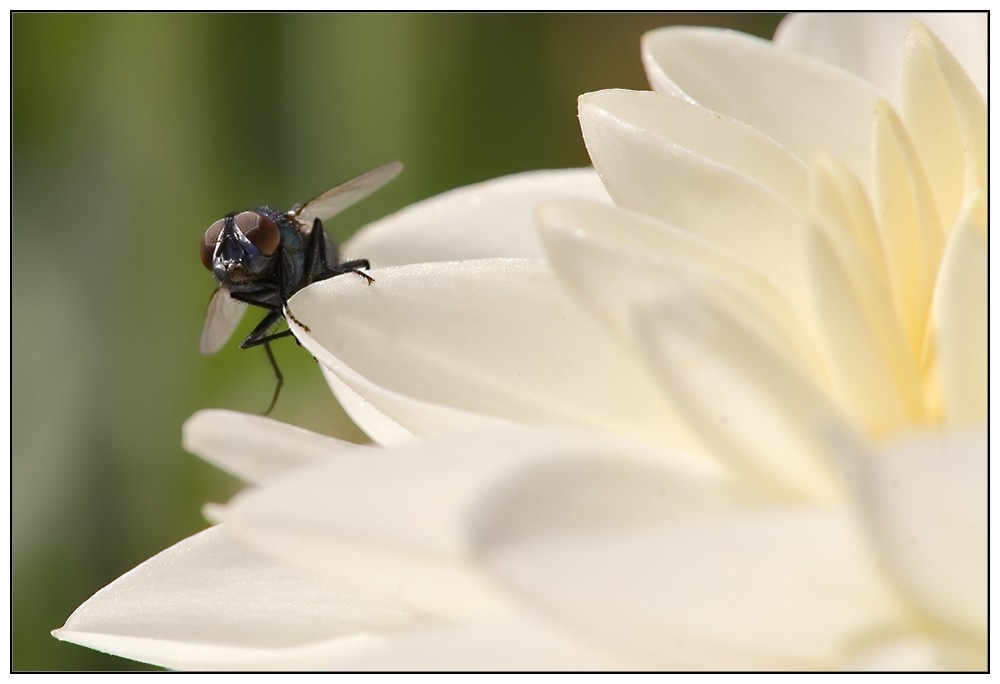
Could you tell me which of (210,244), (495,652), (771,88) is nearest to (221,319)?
(210,244)

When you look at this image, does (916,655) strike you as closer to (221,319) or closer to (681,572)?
(681,572)

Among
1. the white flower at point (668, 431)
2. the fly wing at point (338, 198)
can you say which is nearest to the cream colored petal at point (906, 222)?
the white flower at point (668, 431)

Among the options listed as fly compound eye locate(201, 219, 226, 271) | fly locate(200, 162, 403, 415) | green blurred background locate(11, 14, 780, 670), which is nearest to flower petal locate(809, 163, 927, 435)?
fly locate(200, 162, 403, 415)

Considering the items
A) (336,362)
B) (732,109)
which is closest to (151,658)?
(336,362)

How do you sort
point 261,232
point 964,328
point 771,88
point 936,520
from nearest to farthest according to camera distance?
point 936,520
point 964,328
point 771,88
point 261,232

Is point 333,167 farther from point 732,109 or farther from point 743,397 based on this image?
point 743,397
